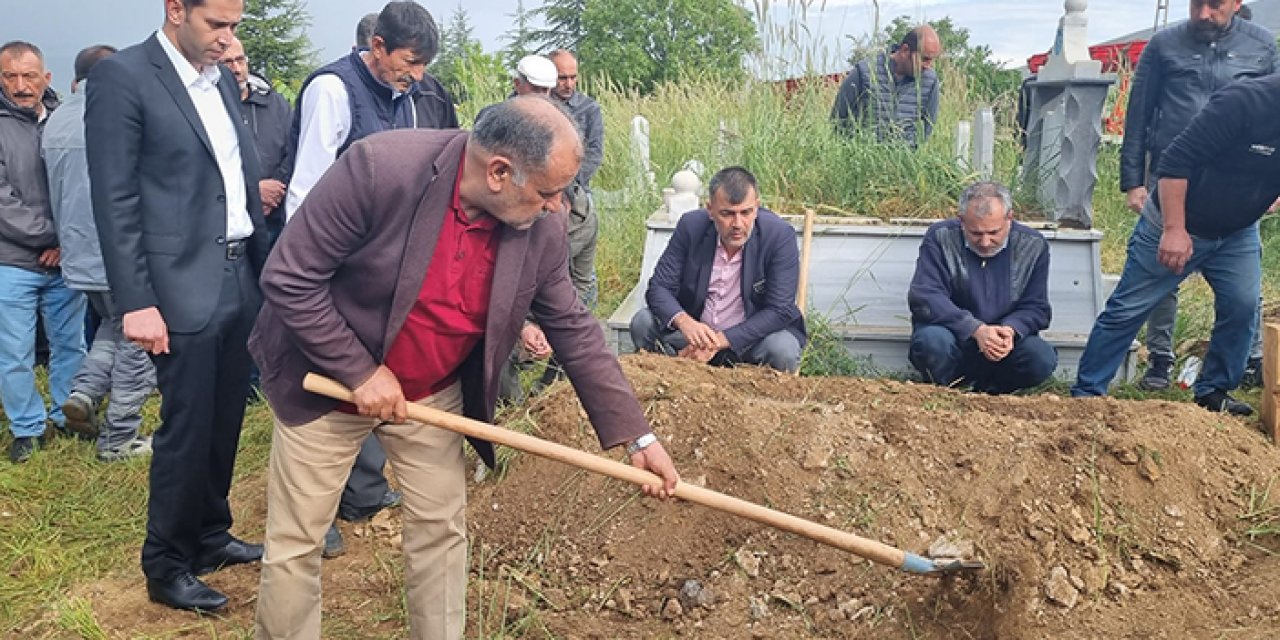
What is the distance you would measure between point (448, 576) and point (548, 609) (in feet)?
2.15

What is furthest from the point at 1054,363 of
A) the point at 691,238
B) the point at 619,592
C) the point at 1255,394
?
the point at 619,592

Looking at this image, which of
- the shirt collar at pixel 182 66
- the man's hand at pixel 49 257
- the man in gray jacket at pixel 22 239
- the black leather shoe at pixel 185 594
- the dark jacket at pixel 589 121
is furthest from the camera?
the dark jacket at pixel 589 121

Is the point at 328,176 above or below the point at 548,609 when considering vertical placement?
above

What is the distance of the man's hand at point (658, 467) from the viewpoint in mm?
2834

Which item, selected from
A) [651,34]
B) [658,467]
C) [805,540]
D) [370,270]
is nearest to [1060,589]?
[805,540]

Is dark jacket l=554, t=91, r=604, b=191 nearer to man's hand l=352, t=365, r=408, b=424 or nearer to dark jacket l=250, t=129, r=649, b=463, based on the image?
dark jacket l=250, t=129, r=649, b=463

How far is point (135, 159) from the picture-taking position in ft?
10.0

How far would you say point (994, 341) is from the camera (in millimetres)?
5039

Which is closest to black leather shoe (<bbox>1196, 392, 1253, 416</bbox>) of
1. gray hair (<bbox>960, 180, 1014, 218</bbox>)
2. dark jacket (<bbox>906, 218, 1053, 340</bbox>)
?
dark jacket (<bbox>906, 218, 1053, 340</bbox>)

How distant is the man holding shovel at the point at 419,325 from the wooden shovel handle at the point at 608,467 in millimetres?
52

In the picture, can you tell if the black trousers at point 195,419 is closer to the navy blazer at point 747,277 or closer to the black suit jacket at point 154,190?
the black suit jacket at point 154,190

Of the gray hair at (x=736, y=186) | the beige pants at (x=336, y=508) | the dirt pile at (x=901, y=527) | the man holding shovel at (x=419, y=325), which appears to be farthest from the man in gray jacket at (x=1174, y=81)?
the beige pants at (x=336, y=508)

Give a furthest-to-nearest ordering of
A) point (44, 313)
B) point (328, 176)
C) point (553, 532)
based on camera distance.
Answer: point (44, 313), point (553, 532), point (328, 176)

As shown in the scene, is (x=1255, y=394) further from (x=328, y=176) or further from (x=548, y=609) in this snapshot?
(x=328, y=176)
